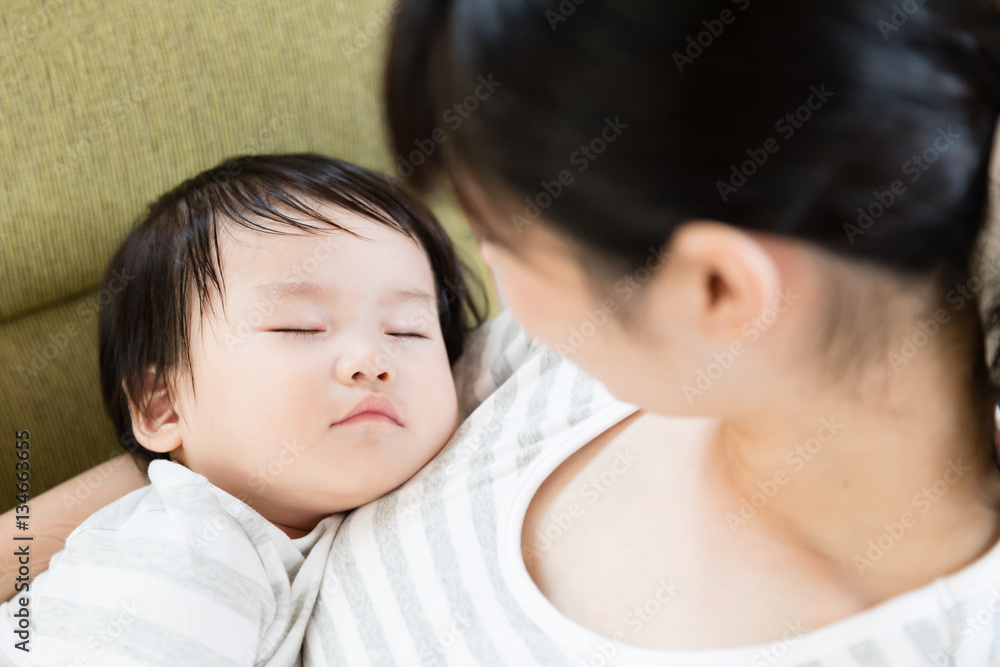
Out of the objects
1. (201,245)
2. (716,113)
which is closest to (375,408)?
(201,245)

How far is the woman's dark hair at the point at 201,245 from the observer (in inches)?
38.2

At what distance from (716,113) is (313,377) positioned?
58 cm

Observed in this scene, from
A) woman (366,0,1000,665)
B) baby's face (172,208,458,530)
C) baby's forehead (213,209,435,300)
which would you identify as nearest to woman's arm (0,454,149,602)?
baby's face (172,208,458,530)

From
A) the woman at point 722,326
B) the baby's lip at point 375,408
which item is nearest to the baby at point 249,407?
the baby's lip at point 375,408

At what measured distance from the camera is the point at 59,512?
1032mm

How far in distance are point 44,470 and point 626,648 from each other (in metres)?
0.98

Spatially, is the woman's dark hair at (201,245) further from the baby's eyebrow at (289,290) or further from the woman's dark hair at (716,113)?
the woman's dark hair at (716,113)

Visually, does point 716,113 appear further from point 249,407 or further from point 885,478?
point 249,407

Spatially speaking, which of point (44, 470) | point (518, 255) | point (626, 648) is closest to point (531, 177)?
point (518, 255)

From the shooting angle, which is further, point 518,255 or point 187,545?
point 187,545

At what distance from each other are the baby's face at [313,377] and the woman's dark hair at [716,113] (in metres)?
0.45

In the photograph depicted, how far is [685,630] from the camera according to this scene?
0.65 metres

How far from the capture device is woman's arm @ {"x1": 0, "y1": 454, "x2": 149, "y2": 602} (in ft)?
3.24

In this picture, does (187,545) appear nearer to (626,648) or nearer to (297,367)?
(297,367)
